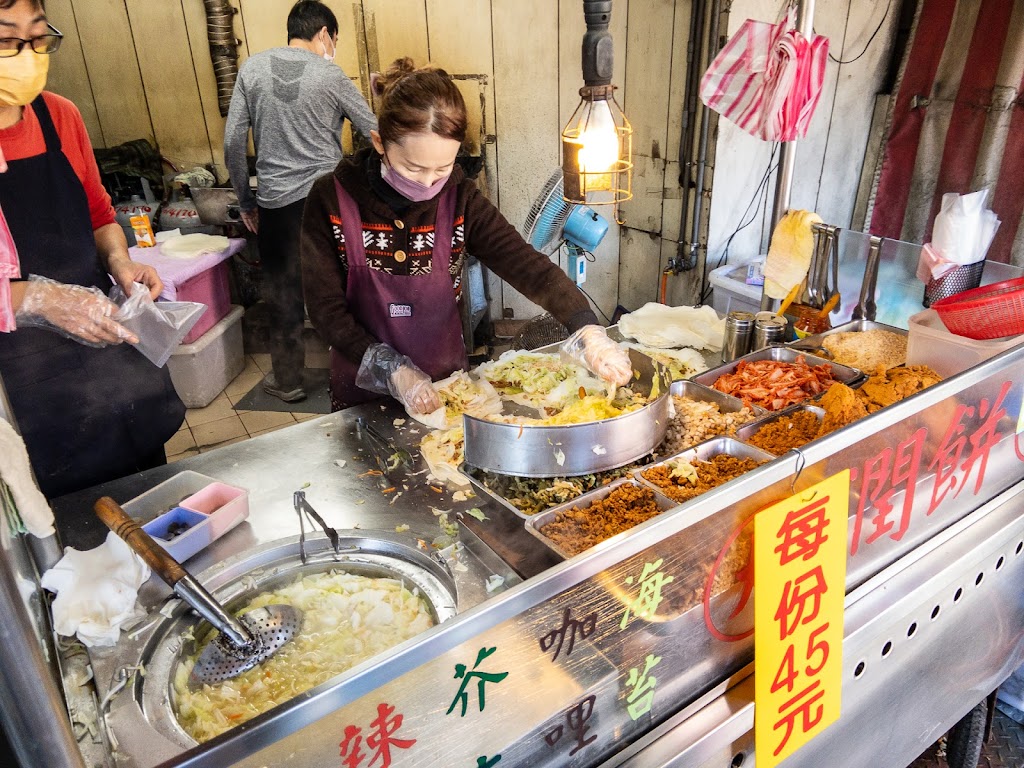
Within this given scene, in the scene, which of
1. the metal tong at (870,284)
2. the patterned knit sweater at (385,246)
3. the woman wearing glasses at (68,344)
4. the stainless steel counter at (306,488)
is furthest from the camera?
the metal tong at (870,284)

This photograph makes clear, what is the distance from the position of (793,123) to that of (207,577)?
2122mm

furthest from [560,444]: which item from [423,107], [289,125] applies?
[289,125]

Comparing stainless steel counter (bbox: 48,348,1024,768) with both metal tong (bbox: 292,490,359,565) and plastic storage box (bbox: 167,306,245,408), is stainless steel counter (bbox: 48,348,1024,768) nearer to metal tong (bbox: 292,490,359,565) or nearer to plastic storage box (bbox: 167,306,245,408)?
metal tong (bbox: 292,490,359,565)

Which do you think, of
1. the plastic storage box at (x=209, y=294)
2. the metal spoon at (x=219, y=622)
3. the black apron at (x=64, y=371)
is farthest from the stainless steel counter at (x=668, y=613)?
the plastic storage box at (x=209, y=294)

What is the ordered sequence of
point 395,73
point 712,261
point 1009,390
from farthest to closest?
1. point 712,261
2. point 395,73
3. point 1009,390

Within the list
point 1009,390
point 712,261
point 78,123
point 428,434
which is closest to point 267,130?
point 78,123

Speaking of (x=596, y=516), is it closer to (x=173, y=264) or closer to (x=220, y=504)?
(x=220, y=504)

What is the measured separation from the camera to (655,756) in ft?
4.39

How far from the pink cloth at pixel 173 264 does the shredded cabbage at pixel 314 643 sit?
11.7 ft

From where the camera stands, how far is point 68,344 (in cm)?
218

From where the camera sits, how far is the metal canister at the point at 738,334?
7.93 ft

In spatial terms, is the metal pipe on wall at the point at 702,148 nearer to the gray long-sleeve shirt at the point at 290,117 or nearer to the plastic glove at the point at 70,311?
the gray long-sleeve shirt at the point at 290,117

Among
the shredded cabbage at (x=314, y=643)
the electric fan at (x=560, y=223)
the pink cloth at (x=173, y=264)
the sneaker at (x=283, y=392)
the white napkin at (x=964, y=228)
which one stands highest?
the white napkin at (x=964, y=228)

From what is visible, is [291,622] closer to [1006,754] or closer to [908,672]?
[908,672]
